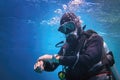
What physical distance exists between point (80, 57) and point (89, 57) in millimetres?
141

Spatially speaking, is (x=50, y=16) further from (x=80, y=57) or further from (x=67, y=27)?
(x=80, y=57)

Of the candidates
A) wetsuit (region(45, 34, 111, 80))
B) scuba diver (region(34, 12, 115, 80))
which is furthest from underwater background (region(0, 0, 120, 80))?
wetsuit (region(45, 34, 111, 80))

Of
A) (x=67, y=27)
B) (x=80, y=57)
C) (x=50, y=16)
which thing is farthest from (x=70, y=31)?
(x=50, y=16)

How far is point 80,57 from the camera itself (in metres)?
3.63

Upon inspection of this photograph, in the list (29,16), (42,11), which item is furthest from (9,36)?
(42,11)

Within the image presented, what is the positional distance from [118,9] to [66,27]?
→ 1793cm

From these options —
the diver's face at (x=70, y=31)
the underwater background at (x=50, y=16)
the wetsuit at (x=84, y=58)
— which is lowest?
the wetsuit at (x=84, y=58)

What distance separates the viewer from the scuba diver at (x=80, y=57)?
3.68 m

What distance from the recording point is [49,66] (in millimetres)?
4410

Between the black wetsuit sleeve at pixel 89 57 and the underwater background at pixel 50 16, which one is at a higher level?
the underwater background at pixel 50 16

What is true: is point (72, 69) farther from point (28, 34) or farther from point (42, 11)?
point (28, 34)

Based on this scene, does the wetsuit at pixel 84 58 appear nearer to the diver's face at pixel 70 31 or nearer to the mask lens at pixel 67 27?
the diver's face at pixel 70 31

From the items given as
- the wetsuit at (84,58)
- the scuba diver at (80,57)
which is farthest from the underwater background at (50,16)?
the wetsuit at (84,58)

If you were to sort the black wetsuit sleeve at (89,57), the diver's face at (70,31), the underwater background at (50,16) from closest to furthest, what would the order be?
the black wetsuit sleeve at (89,57) < the diver's face at (70,31) < the underwater background at (50,16)
